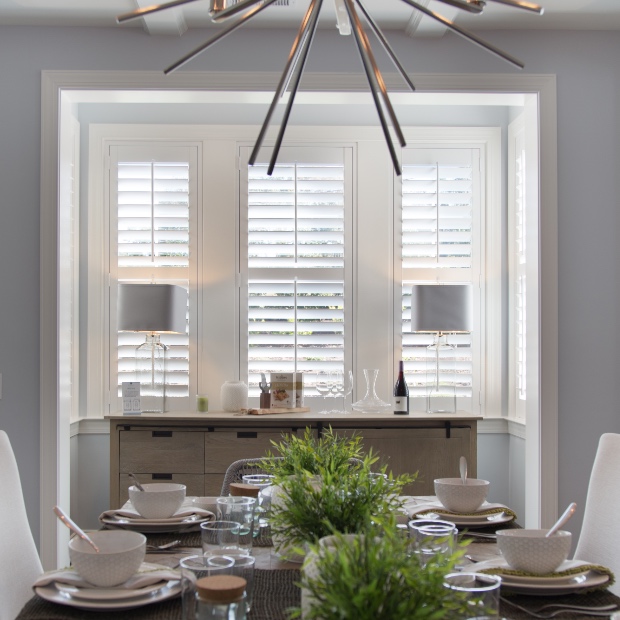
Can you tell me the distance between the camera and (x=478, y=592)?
113 centimetres

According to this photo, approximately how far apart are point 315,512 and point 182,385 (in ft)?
10.2

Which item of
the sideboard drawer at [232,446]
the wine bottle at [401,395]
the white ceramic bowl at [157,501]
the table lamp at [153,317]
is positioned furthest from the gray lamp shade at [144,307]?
the white ceramic bowl at [157,501]

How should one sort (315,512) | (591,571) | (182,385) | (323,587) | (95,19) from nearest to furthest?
1. (323,587)
2. (315,512)
3. (591,571)
4. (95,19)
5. (182,385)

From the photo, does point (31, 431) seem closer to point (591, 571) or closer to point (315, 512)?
point (315, 512)

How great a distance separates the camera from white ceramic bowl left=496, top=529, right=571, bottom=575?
64.1 inches

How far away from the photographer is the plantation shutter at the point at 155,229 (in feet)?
14.9

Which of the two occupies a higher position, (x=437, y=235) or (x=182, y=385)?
(x=437, y=235)

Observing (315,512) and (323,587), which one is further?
(315,512)

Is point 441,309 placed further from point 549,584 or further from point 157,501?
point 549,584

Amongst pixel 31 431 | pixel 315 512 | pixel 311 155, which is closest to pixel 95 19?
pixel 311 155

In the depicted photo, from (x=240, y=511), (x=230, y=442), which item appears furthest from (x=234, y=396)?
(x=240, y=511)

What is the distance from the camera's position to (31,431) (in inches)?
142

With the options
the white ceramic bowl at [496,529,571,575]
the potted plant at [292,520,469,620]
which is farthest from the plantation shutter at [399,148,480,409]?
the potted plant at [292,520,469,620]

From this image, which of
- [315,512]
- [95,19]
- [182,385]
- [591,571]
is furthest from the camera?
[182,385]
